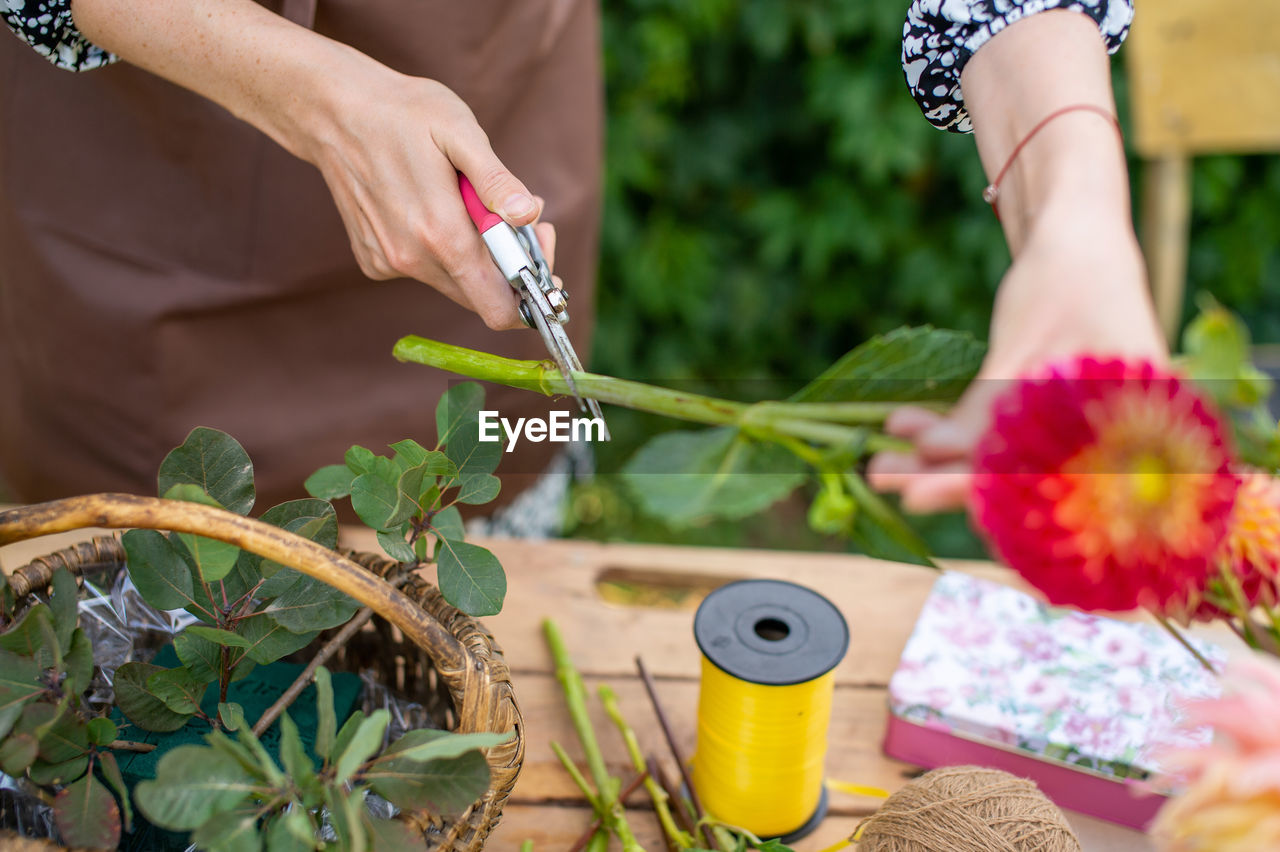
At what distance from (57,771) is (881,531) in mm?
337

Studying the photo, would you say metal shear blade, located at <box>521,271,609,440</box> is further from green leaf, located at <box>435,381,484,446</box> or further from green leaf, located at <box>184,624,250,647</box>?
green leaf, located at <box>184,624,250,647</box>

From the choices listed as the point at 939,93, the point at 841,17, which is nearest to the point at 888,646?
the point at 939,93

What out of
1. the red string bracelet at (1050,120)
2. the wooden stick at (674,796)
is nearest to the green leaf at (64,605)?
the wooden stick at (674,796)

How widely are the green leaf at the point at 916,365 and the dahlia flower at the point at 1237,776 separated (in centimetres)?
12

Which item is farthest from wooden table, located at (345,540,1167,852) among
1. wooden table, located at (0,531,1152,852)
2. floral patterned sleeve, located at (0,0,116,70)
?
floral patterned sleeve, located at (0,0,116,70)

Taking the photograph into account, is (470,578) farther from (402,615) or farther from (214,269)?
(214,269)

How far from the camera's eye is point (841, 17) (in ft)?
4.66

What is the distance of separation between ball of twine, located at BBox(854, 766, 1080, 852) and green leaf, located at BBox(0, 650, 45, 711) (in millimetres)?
376

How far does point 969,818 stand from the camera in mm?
405

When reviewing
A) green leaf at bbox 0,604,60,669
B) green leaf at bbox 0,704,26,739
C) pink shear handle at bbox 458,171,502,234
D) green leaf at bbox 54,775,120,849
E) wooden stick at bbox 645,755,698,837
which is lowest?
wooden stick at bbox 645,755,698,837

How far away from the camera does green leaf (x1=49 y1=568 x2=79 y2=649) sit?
0.36 metres

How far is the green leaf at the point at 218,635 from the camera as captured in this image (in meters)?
0.37

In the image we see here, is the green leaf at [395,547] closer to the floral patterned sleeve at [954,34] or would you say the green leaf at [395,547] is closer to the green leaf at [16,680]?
the green leaf at [16,680]

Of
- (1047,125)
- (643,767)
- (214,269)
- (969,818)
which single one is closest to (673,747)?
(643,767)
